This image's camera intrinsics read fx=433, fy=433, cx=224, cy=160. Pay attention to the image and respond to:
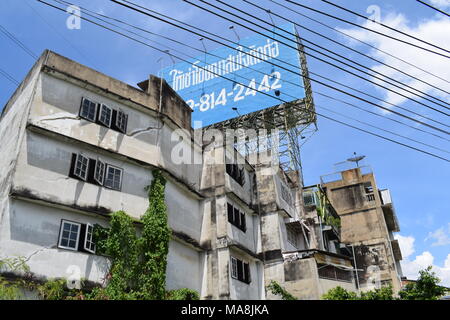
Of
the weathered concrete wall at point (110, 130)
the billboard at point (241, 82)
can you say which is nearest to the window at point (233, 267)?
the weathered concrete wall at point (110, 130)

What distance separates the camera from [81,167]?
651 inches

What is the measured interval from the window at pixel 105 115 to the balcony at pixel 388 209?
30816 millimetres

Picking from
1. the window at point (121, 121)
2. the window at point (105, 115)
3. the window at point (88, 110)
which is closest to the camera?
the window at point (88, 110)

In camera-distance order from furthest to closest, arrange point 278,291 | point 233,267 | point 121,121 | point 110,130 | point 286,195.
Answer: point 286,195 → point 233,267 → point 278,291 → point 121,121 → point 110,130

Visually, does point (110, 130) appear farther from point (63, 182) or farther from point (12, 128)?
point (12, 128)

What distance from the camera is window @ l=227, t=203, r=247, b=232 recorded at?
72.7 feet

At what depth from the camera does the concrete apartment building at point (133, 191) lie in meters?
15.1

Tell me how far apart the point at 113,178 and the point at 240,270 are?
8.09 m

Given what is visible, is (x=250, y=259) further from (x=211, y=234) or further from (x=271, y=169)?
(x=271, y=169)

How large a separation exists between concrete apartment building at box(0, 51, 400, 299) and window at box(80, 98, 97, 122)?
56 mm

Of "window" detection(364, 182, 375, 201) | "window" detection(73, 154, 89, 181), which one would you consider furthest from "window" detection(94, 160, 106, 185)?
"window" detection(364, 182, 375, 201)

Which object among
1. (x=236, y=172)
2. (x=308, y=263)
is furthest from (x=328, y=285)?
(x=236, y=172)

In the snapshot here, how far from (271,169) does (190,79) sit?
14767 mm

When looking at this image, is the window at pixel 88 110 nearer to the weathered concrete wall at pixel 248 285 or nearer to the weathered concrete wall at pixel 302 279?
the weathered concrete wall at pixel 248 285
